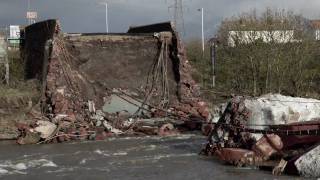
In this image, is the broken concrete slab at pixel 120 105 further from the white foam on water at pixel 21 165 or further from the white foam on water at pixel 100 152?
the white foam on water at pixel 21 165

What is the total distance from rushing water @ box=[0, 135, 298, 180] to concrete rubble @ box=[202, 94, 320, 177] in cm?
50

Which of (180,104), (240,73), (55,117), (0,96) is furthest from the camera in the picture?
(240,73)

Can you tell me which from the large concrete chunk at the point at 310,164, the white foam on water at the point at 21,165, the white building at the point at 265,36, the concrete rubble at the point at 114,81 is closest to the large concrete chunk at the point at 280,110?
the large concrete chunk at the point at 310,164

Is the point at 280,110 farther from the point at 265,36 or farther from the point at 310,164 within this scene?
the point at 265,36

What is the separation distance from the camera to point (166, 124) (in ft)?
84.2

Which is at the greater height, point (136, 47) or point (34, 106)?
point (136, 47)

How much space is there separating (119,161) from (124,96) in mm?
9499

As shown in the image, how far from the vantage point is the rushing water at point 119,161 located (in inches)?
639

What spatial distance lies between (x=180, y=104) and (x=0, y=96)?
7.88 m

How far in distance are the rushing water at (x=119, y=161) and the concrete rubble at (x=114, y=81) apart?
2.18 m

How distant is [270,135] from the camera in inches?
693

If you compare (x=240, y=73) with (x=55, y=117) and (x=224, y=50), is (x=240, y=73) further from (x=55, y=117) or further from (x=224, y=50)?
(x=55, y=117)

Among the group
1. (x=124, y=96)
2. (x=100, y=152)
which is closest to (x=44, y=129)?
Result: (x=100, y=152)

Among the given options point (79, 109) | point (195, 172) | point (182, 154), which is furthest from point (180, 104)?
point (195, 172)
